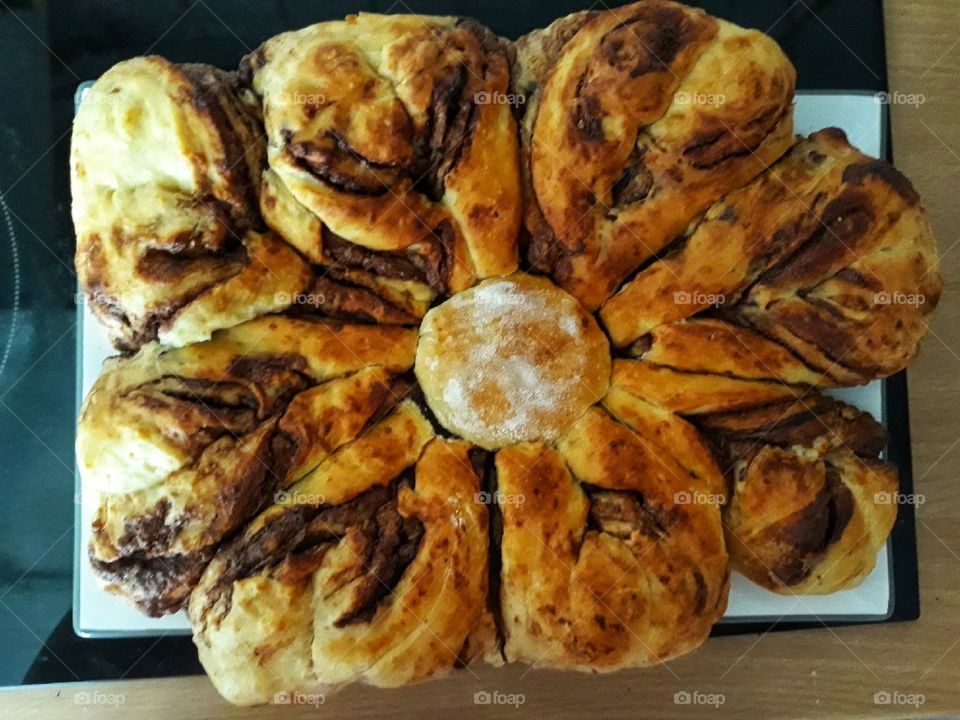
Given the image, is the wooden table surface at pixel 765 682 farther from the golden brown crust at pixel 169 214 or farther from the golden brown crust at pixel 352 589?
the golden brown crust at pixel 169 214

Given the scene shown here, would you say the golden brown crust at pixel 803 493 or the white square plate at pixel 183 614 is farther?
the white square plate at pixel 183 614

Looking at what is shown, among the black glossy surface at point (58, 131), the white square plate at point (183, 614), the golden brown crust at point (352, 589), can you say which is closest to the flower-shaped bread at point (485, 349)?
the golden brown crust at point (352, 589)

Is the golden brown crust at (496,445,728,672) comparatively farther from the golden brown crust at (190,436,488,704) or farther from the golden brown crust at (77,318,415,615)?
the golden brown crust at (77,318,415,615)

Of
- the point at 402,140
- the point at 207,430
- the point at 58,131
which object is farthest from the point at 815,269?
the point at 58,131

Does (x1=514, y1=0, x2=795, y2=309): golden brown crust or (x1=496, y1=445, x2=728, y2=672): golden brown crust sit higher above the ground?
(x1=514, y1=0, x2=795, y2=309): golden brown crust

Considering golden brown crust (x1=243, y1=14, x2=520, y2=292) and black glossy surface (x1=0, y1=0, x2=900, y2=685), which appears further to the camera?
black glossy surface (x1=0, y1=0, x2=900, y2=685)

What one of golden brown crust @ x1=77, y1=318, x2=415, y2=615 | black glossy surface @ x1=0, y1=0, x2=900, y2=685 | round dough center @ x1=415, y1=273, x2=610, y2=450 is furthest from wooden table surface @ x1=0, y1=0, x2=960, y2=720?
round dough center @ x1=415, y1=273, x2=610, y2=450
